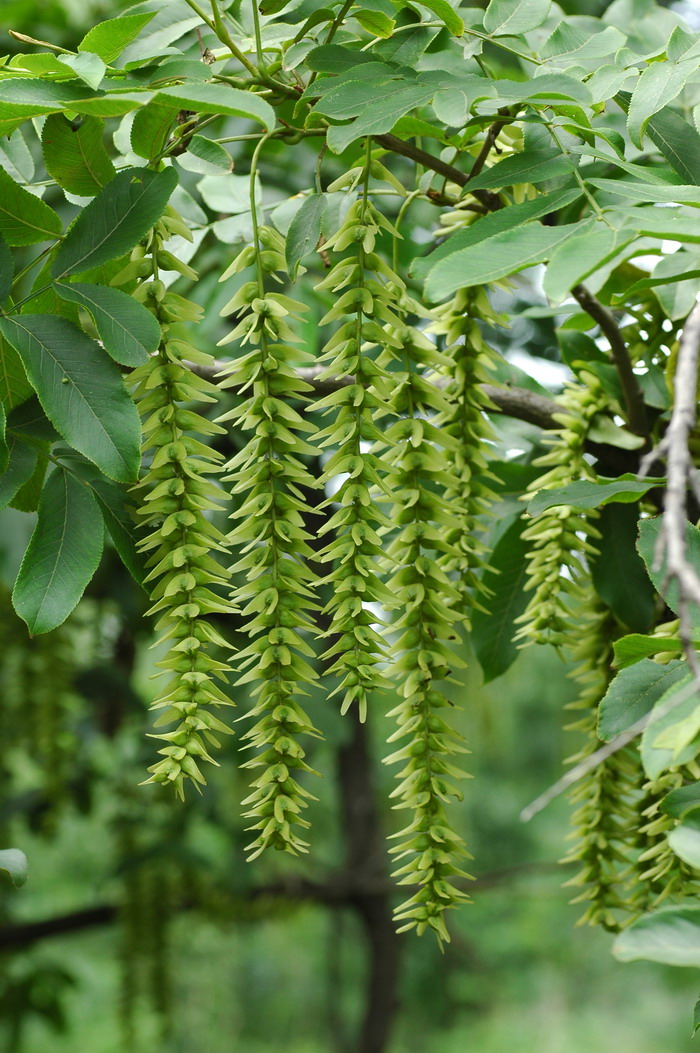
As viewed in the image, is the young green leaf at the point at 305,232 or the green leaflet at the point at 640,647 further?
the young green leaf at the point at 305,232

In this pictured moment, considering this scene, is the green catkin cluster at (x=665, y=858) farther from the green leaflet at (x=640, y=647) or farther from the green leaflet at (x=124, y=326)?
the green leaflet at (x=124, y=326)

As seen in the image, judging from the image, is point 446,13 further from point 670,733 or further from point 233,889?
point 233,889

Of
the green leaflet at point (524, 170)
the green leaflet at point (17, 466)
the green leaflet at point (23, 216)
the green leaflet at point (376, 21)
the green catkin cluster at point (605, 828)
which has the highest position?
the green leaflet at point (376, 21)

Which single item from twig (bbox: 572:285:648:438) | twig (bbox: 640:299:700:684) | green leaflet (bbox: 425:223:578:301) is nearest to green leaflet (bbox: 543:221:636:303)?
green leaflet (bbox: 425:223:578:301)

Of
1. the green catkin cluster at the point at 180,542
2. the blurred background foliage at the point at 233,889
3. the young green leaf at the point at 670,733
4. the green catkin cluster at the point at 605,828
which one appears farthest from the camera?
the blurred background foliage at the point at 233,889

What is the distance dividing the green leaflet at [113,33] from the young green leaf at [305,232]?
0.51 feet

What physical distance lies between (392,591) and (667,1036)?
217 inches

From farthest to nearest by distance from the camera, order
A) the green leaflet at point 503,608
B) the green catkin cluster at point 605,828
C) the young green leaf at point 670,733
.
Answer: the green leaflet at point 503,608, the green catkin cluster at point 605,828, the young green leaf at point 670,733

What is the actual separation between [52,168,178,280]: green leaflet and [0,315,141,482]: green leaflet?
5cm

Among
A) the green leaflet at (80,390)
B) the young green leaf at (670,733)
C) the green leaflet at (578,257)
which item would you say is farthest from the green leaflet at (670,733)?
the green leaflet at (80,390)

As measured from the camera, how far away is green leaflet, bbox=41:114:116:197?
68cm

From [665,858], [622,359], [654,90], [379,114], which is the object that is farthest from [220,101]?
[665,858]

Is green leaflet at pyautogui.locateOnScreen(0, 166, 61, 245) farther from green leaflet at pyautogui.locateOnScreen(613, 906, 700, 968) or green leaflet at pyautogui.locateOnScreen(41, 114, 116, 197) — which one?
green leaflet at pyautogui.locateOnScreen(613, 906, 700, 968)

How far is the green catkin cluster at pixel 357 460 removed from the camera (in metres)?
0.59
